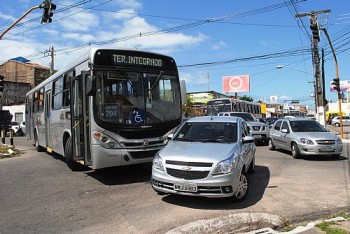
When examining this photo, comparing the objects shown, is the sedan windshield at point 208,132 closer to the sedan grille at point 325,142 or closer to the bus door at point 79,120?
the bus door at point 79,120

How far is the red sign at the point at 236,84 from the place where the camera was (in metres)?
70.5

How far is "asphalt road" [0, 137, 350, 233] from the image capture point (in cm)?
623

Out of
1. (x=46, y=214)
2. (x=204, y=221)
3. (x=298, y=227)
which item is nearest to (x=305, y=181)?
(x=298, y=227)

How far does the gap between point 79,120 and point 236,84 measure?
63259mm

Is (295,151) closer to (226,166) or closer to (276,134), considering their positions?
(276,134)

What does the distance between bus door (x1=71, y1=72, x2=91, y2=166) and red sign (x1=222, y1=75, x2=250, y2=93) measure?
6221 cm

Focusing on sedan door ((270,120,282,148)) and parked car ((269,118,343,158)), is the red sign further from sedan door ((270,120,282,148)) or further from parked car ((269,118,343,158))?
parked car ((269,118,343,158))

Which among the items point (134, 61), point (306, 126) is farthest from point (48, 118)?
point (306, 126)

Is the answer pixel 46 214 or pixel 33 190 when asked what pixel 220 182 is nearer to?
pixel 46 214

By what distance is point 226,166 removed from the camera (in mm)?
6918

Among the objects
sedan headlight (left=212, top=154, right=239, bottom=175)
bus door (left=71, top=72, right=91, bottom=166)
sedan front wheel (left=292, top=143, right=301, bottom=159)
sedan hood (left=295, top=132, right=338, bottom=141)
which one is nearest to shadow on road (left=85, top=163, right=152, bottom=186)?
bus door (left=71, top=72, right=91, bottom=166)

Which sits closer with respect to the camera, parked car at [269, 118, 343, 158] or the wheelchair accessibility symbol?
the wheelchair accessibility symbol

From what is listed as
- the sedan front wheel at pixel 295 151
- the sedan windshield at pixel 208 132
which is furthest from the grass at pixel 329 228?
the sedan front wheel at pixel 295 151

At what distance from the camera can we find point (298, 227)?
19.5ft
